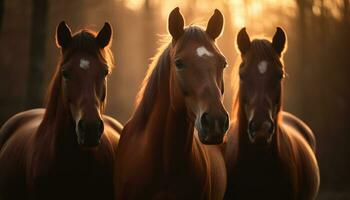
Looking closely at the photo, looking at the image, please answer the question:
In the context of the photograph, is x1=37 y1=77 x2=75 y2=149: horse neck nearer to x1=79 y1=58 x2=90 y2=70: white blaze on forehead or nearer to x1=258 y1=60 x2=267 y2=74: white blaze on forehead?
x1=79 y1=58 x2=90 y2=70: white blaze on forehead

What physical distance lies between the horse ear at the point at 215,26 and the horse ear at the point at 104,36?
990 millimetres

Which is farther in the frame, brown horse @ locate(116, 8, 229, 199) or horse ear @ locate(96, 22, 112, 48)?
horse ear @ locate(96, 22, 112, 48)

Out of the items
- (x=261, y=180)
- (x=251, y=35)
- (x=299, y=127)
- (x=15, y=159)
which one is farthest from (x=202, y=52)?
(x=251, y=35)

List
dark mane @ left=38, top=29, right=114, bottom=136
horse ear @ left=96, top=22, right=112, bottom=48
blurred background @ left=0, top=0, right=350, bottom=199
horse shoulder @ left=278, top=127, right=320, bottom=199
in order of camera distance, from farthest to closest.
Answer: blurred background @ left=0, top=0, right=350, bottom=199 → horse shoulder @ left=278, top=127, right=320, bottom=199 → horse ear @ left=96, top=22, right=112, bottom=48 → dark mane @ left=38, top=29, right=114, bottom=136

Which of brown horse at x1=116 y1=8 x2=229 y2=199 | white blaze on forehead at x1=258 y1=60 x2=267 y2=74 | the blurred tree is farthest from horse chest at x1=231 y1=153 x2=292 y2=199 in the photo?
the blurred tree

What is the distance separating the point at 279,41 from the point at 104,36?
77.9 inches

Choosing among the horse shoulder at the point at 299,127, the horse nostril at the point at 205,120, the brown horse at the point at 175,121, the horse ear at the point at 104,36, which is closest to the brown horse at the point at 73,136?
the horse ear at the point at 104,36

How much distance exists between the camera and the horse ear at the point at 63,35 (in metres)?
5.11

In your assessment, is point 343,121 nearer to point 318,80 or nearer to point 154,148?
point 318,80

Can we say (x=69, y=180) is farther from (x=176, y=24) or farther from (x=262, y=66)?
(x=262, y=66)

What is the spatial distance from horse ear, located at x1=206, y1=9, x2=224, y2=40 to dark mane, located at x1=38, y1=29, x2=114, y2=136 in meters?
1.00

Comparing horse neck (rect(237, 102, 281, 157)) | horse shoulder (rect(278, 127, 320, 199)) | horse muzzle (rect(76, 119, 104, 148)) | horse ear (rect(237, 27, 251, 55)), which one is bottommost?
horse shoulder (rect(278, 127, 320, 199))

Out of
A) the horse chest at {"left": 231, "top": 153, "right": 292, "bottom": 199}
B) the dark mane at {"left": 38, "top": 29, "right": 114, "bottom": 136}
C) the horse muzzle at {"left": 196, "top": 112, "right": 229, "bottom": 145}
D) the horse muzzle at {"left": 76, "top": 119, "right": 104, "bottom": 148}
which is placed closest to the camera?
the horse muzzle at {"left": 196, "top": 112, "right": 229, "bottom": 145}

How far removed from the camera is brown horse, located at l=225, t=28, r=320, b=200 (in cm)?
561
